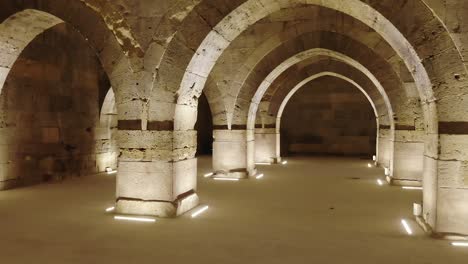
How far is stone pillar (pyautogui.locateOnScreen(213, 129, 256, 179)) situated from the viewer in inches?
343

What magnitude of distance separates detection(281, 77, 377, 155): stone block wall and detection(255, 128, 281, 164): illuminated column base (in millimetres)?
3126

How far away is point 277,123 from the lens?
1238 centimetres

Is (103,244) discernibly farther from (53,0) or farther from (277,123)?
(277,123)

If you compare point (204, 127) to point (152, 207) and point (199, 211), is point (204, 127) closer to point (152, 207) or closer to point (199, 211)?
point (199, 211)

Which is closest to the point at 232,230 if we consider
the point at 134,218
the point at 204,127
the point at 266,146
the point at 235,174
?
→ the point at 134,218

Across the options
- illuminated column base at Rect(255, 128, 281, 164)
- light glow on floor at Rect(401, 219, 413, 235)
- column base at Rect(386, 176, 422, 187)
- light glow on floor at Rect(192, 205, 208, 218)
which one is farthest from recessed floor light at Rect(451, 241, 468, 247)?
illuminated column base at Rect(255, 128, 281, 164)

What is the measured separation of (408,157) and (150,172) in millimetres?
5294

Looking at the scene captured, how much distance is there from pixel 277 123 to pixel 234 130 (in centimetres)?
395

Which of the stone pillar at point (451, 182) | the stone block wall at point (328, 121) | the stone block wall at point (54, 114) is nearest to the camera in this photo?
the stone pillar at point (451, 182)

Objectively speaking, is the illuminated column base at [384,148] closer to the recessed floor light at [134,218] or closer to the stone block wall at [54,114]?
the stone block wall at [54,114]

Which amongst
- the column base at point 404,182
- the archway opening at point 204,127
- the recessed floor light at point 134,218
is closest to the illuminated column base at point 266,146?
the archway opening at point 204,127

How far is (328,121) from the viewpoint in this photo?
49.8ft

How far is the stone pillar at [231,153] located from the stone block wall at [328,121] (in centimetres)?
683

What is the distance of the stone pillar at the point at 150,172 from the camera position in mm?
5004
